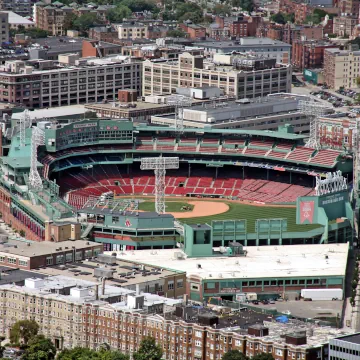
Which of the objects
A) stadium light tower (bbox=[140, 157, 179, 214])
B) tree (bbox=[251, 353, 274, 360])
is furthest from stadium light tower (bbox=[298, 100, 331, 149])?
tree (bbox=[251, 353, 274, 360])

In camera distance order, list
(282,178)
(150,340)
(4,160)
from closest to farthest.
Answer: (150,340)
(4,160)
(282,178)

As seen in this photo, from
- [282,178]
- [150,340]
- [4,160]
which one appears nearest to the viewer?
[150,340]

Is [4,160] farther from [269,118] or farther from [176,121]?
[269,118]

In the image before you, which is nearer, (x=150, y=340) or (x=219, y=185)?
(x=150, y=340)

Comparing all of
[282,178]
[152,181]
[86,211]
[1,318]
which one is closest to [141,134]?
[152,181]

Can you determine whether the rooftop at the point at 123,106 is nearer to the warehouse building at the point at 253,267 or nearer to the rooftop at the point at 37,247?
the warehouse building at the point at 253,267
